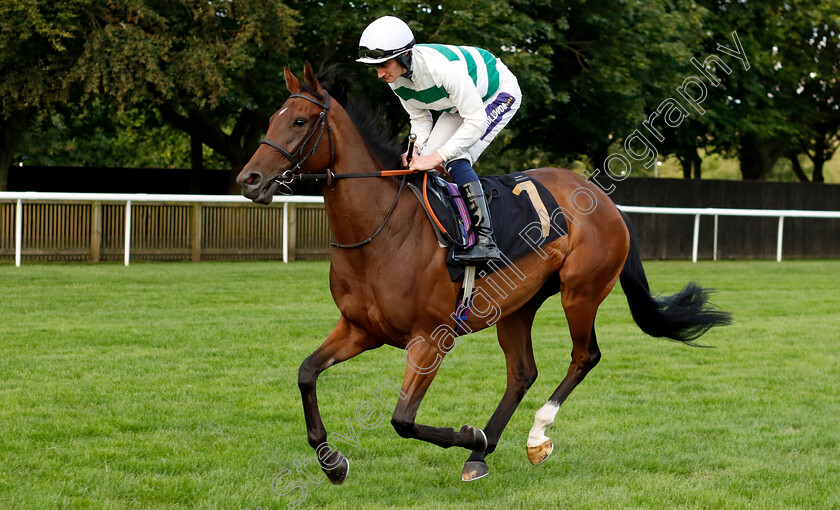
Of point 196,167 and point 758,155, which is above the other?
point 758,155

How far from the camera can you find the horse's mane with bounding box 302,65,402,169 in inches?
166

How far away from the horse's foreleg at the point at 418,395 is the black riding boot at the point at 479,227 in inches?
19.4

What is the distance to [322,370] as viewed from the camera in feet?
13.4

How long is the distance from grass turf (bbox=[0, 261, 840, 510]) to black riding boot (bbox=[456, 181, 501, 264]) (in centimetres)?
104

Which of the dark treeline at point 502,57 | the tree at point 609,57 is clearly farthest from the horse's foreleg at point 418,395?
the tree at point 609,57

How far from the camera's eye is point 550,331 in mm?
8883

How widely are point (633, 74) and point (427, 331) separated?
1542 cm

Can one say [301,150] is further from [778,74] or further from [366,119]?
[778,74]

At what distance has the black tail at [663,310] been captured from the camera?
5406mm

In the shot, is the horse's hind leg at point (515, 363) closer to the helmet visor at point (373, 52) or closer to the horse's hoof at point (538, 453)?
the horse's hoof at point (538, 453)

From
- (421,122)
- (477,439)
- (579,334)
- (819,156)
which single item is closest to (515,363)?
(579,334)

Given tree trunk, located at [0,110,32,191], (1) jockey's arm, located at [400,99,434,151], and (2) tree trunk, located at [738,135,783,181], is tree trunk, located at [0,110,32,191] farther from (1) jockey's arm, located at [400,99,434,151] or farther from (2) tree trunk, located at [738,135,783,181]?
(2) tree trunk, located at [738,135,783,181]

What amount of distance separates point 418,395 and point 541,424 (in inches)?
33.7

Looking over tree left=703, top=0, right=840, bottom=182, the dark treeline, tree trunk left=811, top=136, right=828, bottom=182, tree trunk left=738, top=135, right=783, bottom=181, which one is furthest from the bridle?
tree trunk left=811, top=136, right=828, bottom=182
